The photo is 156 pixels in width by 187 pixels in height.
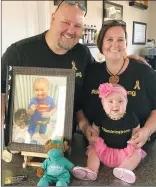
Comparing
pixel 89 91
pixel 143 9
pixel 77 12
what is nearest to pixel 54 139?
pixel 89 91

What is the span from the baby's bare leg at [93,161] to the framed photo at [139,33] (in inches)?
A: 25.1

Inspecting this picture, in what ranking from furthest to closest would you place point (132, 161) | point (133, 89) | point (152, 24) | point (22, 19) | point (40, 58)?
→ 1. point (22, 19)
2. point (152, 24)
3. point (40, 58)
4. point (133, 89)
5. point (132, 161)

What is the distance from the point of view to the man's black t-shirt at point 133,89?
2.67 ft

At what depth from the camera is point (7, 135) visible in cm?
74

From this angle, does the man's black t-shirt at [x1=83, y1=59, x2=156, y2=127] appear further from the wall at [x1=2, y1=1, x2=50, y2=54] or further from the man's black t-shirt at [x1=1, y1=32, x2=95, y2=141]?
the wall at [x1=2, y1=1, x2=50, y2=54]

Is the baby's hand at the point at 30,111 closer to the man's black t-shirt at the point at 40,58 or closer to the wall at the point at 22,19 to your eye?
the man's black t-shirt at the point at 40,58

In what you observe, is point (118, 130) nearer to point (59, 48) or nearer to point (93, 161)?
point (93, 161)

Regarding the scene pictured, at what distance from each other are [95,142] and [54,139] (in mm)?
135

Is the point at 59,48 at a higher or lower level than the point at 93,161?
higher

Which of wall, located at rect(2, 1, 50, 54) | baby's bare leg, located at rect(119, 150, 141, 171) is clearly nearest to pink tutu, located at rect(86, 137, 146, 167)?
baby's bare leg, located at rect(119, 150, 141, 171)

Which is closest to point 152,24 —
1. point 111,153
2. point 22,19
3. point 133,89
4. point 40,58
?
point 133,89

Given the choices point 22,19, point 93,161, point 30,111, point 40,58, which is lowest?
point 93,161

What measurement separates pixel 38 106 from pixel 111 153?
0.27 m

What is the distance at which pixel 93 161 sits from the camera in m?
0.72
